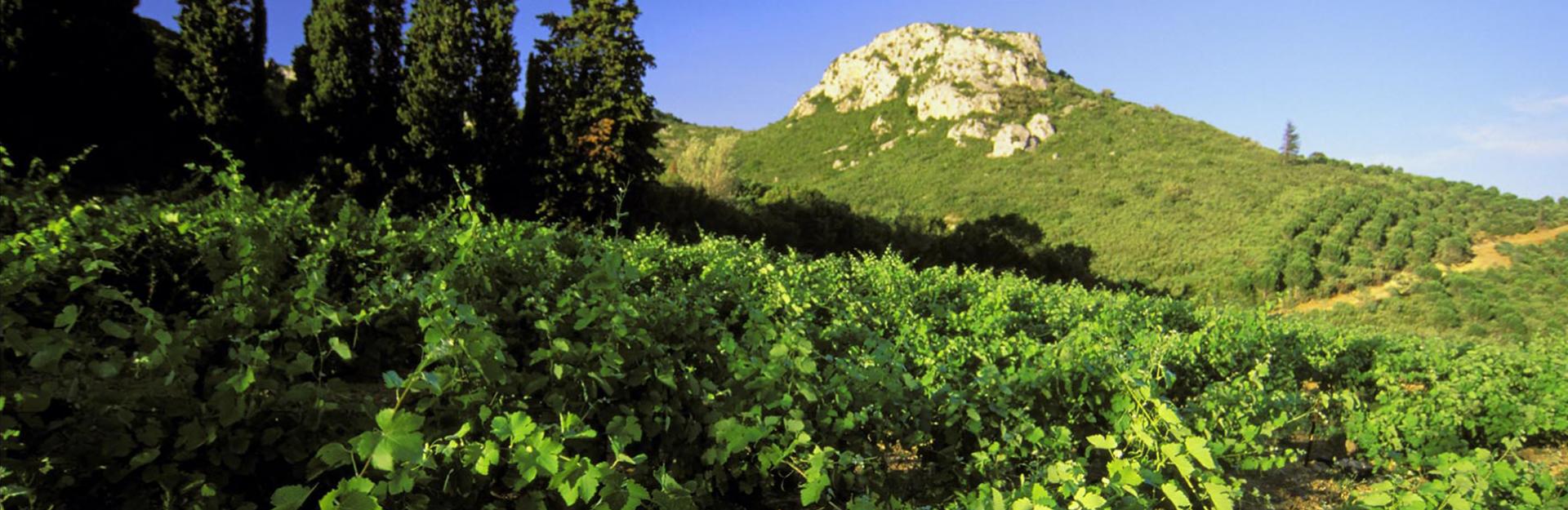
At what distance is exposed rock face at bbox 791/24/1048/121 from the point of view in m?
66.6

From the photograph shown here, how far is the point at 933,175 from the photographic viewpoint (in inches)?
2261

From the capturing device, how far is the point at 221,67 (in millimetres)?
10398

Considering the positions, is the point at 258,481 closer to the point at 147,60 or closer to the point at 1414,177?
the point at 147,60

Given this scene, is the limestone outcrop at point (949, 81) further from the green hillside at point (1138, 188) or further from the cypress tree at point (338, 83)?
the cypress tree at point (338, 83)

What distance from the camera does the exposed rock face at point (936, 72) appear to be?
66588 mm

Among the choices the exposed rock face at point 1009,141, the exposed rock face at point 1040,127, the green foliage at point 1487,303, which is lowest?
the green foliage at point 1487,303

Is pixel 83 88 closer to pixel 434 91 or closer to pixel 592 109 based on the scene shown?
pixel 434 91

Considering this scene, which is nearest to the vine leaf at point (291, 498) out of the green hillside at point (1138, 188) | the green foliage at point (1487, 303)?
the green hillside at point (1138, 188)

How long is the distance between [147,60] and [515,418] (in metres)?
12.8

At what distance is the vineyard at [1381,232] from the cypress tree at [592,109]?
3664 centimetres

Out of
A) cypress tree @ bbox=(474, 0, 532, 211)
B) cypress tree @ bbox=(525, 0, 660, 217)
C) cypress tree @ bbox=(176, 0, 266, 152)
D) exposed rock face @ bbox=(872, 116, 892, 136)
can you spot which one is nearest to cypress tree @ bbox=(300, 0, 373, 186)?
cypress tree @ bbox=(176, 0, 266, 152)

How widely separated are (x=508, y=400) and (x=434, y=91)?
12.3 meters

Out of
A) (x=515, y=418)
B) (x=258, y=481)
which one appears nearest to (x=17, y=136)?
(x=258, y=481)

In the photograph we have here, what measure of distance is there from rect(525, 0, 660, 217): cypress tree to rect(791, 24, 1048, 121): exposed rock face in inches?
2131
